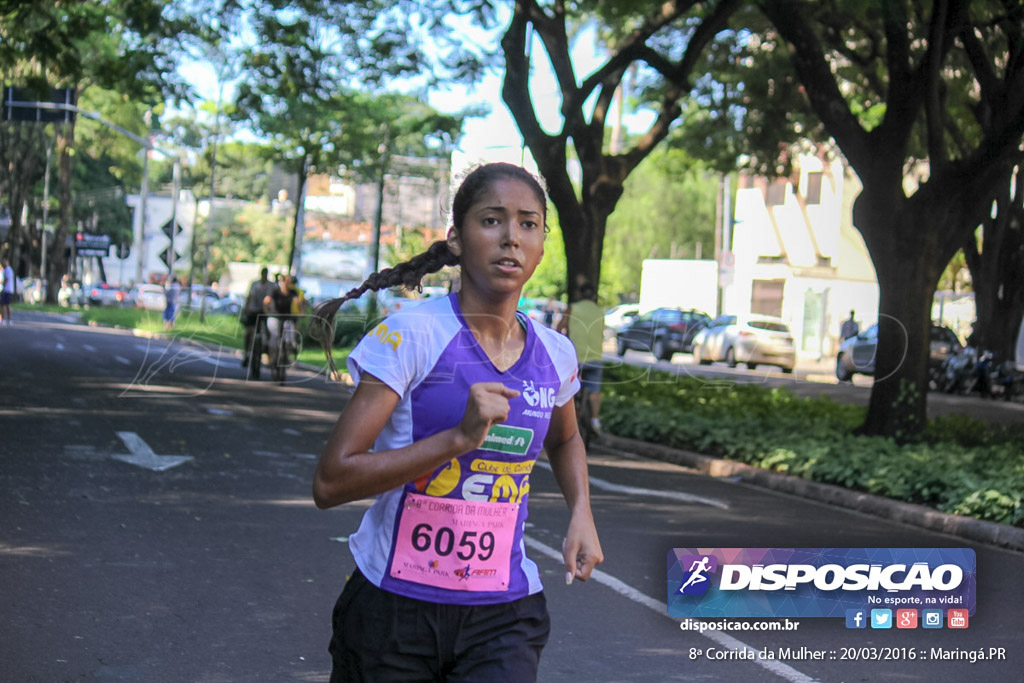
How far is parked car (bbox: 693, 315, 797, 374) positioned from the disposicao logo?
106 feet

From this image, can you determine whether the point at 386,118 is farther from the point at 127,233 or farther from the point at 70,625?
the point at 127,233

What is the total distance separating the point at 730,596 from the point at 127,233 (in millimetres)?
88666

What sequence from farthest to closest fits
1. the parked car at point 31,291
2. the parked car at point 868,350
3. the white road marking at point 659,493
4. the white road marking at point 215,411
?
1. the parked car at point 31,291
2. the parked car at point 868,350
3. the white road marking at point 215,411
4. the white road marking at point 659,493

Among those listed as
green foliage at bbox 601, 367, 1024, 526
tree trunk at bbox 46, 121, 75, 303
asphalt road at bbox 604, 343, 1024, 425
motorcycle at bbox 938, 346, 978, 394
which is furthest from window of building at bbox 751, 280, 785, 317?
green foliage at bbox 601, 367, 1024, 526

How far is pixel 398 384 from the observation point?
9.00 ft

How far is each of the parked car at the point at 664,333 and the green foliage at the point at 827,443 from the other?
1781cm

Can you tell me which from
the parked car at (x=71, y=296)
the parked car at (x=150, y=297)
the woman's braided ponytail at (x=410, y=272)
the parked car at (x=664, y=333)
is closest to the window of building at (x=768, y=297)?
the parked car at (x=664, y=333)

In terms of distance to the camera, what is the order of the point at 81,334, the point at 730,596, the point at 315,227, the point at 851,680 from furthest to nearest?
the point at 315,227 → the point at 81,334 → the point at 851,680 → the point at 730,596

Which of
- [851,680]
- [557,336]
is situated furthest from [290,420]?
[557,336]

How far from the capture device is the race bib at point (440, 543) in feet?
9.23

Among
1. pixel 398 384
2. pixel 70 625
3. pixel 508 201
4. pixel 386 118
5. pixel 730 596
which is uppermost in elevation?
pixel 386 118
